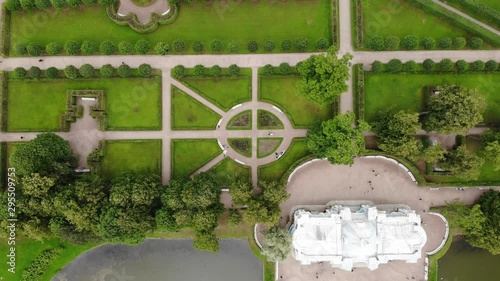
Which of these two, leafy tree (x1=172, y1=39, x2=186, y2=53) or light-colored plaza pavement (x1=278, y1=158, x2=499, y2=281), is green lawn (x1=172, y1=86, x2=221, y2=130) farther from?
light-colored plaza pavement (x1=278, y1=158, x2=499, y2=281)

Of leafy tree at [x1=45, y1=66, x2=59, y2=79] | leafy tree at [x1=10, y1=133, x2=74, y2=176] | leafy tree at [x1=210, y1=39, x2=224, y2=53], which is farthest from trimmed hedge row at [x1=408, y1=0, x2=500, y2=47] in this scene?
leafy tree at [x1=10, y1=133, x2=74, y2=176]

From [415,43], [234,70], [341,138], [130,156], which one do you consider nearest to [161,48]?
[234,70]

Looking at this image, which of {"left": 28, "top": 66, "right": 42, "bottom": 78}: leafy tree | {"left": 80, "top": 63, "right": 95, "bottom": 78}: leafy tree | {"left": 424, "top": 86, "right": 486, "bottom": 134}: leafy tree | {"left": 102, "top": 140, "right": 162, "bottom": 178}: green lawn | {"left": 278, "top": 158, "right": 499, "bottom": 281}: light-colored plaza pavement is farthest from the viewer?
{"left": 102, "top": 140, "right": 162, "bottom": 178}: green lawn

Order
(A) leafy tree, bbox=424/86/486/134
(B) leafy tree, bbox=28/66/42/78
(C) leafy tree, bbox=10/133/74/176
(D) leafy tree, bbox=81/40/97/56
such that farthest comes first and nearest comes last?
(B) leafy tree, bbox=28/66/42/78 → (D) leafy tree, bbox=81/40/97/56 → (C) leafy tree, bbox=10/133/74/176 → (A) leafy tree, bbox=424/86/486/134

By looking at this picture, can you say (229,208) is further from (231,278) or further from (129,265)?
(129,265)

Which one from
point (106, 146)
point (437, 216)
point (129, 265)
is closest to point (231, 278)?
point (129, 265)

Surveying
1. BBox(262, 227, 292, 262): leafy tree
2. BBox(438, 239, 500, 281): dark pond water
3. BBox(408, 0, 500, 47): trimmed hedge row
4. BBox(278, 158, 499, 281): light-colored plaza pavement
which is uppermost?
BBox(408, 0, 500, 47): trimmed hedge row
